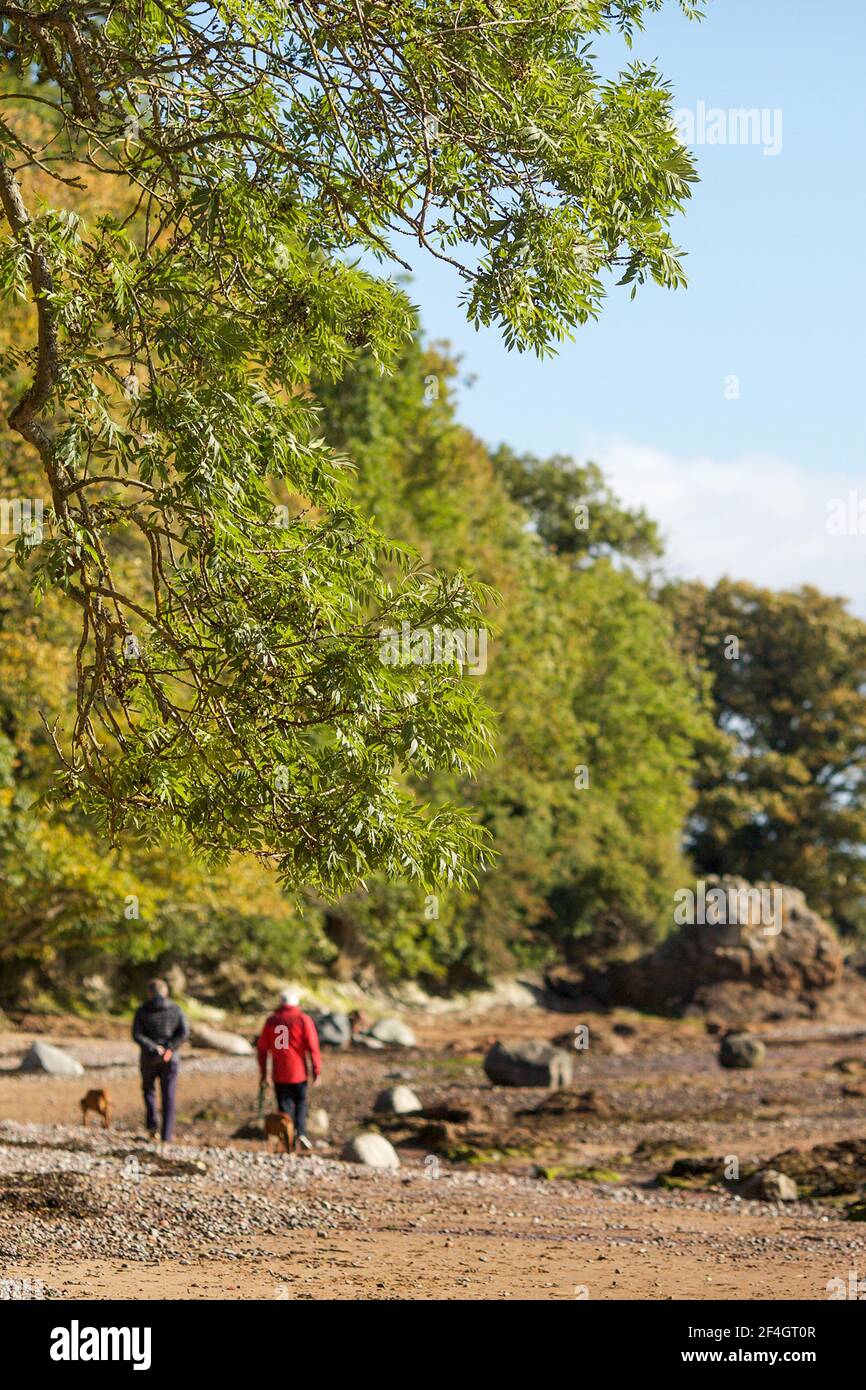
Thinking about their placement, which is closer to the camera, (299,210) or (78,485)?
(78,485)

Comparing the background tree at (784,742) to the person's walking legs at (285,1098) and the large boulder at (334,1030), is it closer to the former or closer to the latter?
the large boulder at (334,1030)

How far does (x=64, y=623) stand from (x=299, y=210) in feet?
57.5

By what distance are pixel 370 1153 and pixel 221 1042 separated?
1578 cm

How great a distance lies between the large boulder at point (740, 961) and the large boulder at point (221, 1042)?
66.3 feet

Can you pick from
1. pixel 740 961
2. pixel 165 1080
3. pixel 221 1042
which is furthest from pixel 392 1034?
pixel 165 1080

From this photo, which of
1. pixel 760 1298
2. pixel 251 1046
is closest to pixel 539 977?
pixel 251 1046

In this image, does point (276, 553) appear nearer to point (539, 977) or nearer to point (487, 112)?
point (487, 112)

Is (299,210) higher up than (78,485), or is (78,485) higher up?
(299,210)

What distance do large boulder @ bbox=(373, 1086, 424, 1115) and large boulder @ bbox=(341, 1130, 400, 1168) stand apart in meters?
5.14

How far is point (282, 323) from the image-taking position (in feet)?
33.8

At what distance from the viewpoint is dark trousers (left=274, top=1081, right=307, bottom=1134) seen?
18.2 metres

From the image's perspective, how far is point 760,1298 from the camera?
1023 centimetres

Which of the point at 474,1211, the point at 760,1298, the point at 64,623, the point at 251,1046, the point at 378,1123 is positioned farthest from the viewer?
the point at 251,1046

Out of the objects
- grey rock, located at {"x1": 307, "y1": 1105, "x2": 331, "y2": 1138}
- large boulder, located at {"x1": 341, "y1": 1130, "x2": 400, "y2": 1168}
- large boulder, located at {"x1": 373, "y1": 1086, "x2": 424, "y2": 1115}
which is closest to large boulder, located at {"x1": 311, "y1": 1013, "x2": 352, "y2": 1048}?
large boulder, located at {"x1": 373, "y1": 1086, "x2": 424, "y2": 1115}
